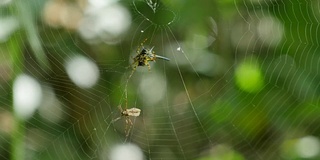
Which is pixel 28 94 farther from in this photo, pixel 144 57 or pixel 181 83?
pixel 181 83

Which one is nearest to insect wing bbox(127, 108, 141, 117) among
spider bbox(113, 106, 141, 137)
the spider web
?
spider bbox(113, 106, 141, 137)

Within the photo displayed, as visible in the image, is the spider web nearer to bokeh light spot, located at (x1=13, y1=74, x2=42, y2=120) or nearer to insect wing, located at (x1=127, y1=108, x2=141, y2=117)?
bokeh light spot, located at (x1=13, y1=74, x2=42, y2=120)

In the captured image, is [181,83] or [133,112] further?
[181,83]

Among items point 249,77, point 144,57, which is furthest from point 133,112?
point 249,77

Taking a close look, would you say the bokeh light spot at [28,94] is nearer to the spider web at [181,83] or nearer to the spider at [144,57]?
the spider web at [181,83]

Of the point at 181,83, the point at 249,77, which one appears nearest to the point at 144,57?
the point at 181,83

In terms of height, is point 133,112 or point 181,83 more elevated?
point 181,83

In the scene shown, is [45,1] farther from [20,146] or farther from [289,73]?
[289,73]

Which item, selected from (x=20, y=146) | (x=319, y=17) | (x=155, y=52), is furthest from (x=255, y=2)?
(x=20, y=146)
